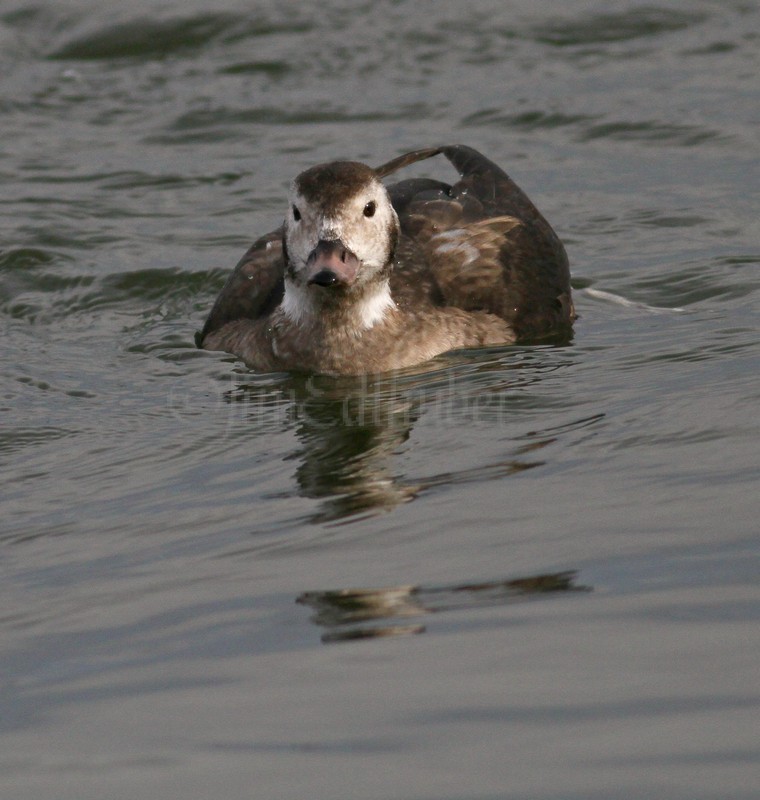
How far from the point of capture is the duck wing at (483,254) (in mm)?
9438

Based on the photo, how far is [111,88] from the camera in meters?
15.2

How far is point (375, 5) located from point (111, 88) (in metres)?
2.85

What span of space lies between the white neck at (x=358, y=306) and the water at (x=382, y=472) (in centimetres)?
39

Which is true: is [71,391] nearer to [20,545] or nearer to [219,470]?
[219,470]

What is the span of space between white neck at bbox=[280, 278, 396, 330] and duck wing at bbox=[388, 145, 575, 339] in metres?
0.27

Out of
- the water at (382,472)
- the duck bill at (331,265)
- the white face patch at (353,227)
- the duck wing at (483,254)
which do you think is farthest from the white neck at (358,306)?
the duck bill at (331,265)

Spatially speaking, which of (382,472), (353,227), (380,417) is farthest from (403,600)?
(353,227)

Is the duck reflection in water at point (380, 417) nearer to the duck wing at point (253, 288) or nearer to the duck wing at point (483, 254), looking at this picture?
the duck wing at point (483, 254)

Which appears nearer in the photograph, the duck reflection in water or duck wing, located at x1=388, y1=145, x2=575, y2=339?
the duck reflection in water

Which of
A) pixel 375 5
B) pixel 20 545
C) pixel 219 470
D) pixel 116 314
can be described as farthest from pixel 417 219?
pixel 375 5

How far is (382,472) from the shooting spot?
7.02 metres

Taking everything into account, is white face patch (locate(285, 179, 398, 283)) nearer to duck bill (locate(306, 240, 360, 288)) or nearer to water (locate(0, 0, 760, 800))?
duck bill (locate(306, 240, 360, 288))

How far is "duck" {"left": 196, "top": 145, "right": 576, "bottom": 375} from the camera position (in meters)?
8.36

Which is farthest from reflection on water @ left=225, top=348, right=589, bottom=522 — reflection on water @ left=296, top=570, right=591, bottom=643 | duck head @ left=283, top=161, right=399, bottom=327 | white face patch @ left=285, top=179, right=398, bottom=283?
reflection on water @ left=296, top=570, right=591, bottom=643
